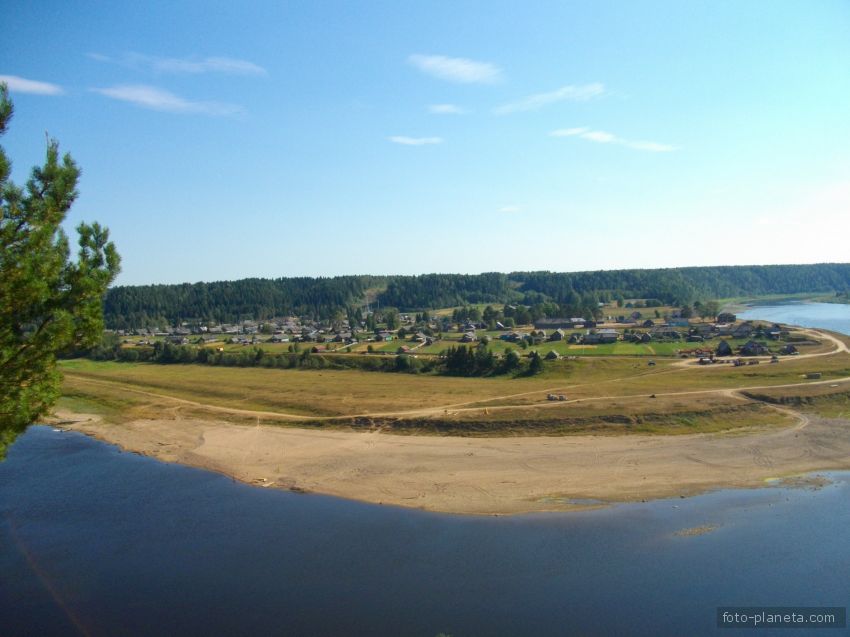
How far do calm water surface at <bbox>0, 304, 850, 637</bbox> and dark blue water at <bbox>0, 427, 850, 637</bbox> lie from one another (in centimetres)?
7

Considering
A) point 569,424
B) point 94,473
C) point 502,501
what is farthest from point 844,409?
point 94,473

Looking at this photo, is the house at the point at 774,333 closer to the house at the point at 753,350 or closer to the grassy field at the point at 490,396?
the house at the point at 753,350

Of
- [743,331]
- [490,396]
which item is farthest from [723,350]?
[490,396]

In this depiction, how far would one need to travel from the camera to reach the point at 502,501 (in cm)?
2859

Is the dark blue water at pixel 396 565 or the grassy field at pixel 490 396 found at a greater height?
the grassy field at pixel 490 396

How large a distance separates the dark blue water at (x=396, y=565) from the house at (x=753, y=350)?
35.5 meters

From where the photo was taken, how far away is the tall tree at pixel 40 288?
10867 mm

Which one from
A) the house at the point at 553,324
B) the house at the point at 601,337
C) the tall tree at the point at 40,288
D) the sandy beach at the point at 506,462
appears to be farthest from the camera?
the house at the point at 553,324

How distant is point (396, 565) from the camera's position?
22.6 m

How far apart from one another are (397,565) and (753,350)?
5612 cm

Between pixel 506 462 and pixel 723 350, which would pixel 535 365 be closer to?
pixel 723 350

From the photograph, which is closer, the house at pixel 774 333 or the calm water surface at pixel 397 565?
the calm water surface at pixel 397 565

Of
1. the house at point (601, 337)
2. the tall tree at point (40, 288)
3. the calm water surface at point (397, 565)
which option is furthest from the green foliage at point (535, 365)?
the tall tree at point (40, 288)

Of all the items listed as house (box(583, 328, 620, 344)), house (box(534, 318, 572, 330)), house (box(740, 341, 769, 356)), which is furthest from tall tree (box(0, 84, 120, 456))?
house (box(534, 318, 572, 330))
